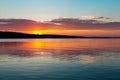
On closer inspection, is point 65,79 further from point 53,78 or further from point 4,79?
Result: point 4,79

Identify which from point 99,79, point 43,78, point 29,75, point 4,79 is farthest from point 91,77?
point 4,79

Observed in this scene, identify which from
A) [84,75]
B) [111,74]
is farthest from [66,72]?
[111,74]

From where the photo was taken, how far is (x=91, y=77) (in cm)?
2566

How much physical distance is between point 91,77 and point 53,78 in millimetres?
3756

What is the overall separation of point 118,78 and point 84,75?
11.7 feet

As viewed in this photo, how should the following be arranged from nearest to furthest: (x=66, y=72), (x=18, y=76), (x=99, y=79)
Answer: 1. (x=99, y=79)
2. (x=18, y=76)
3. (x=66, y=72)

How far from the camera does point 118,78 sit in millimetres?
25078

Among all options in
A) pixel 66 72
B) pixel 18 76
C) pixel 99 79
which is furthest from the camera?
pixel 66 72

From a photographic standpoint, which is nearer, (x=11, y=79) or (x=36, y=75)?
(x=11, y=79)

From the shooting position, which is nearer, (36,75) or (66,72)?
(36,75)

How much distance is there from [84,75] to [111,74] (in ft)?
9.65

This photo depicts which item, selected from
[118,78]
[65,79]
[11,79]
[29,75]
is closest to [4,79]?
[11,79]

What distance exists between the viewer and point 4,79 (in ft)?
82.2

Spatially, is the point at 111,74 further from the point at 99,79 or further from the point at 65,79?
the point at 65,79
